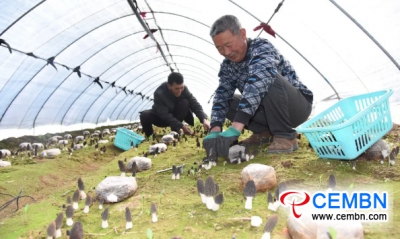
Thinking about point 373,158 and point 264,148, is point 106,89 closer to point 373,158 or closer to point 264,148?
point 264,148

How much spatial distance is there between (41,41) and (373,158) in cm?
911

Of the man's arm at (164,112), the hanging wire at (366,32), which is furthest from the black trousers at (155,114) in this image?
the hanging wire at (366,32)

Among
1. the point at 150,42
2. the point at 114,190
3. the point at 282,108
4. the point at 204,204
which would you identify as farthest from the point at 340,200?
the point at 150,42

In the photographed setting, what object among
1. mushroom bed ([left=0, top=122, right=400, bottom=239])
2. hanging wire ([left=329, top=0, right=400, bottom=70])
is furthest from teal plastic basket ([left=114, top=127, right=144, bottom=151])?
hanging wire ([left=329, top=0, right=400, bottom=70])

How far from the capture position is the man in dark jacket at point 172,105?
24.4ft

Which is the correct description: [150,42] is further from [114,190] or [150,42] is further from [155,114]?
[114,190]

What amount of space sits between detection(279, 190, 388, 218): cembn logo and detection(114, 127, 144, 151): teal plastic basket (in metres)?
5.65

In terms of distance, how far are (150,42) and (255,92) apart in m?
11.2

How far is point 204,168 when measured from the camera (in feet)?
12.1

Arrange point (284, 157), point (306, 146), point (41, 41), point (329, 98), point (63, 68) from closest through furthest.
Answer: point (284, 157) < point (306, 146) < point (41, 41) < point (329, 98) < point (63, 68)

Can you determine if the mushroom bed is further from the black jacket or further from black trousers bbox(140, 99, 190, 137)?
black trousers bbox(140, 99, 190, 137)

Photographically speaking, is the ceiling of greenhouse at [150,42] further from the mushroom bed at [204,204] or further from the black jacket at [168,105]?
the mushroom bed at [204,204]

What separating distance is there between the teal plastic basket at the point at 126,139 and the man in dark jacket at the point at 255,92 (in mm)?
3463

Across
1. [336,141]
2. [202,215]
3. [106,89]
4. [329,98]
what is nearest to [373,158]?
[336,141]
